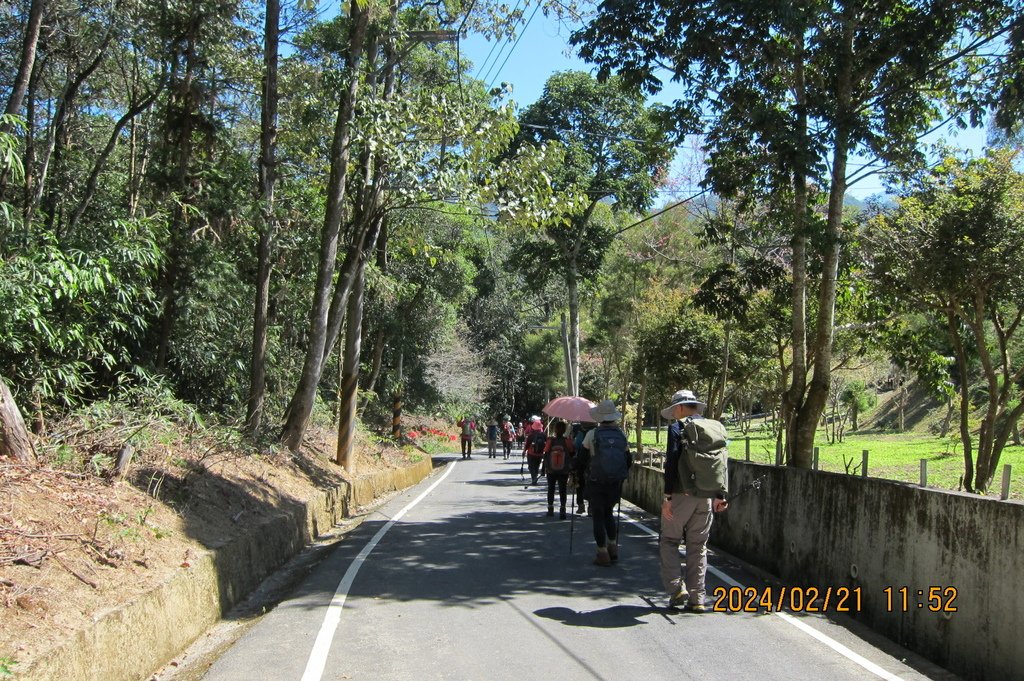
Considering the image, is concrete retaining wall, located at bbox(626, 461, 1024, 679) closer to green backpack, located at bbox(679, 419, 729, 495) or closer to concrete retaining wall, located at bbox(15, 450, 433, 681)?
green backpack, located at bbox(679, 419, 729, 495)

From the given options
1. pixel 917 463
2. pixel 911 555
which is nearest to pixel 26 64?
pixel 911 555

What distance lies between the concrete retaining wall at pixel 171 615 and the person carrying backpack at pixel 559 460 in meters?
4.33

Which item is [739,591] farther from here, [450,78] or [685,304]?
[450,78]

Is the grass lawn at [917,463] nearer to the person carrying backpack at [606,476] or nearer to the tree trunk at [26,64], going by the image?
the person carrying backpack at [606,476]

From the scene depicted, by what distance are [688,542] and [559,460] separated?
6.77 m

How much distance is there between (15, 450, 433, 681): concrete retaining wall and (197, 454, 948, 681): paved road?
0.51 m

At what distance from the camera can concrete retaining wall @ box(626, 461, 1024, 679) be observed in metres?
5.70

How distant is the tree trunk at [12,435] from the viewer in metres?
7.93

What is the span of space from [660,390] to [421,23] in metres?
14.5

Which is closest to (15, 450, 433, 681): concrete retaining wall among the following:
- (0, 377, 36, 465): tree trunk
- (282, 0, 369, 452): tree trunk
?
(0, 377, 36, 465): tree trunk

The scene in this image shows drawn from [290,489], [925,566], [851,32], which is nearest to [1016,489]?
[851,32]

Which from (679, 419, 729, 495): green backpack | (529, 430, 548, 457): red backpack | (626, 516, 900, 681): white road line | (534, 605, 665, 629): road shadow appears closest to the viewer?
(626, 516, 900, 681): white road line

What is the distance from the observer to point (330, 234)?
51.8ft

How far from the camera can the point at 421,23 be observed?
53.4 feet
